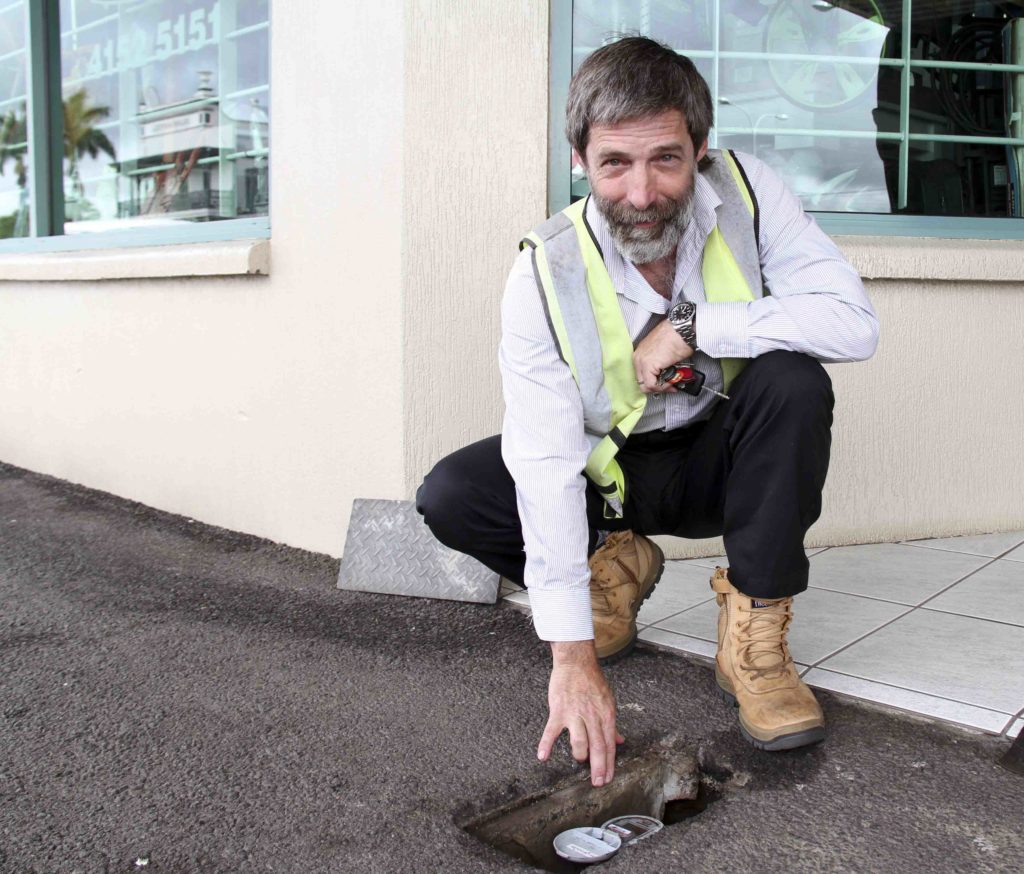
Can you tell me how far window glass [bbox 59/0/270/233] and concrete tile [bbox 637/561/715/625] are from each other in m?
2.01

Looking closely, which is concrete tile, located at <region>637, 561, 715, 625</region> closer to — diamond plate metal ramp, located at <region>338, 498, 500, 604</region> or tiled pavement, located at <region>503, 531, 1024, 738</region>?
tiled pavement, located at <region>503, 531, 1024, 738</region>

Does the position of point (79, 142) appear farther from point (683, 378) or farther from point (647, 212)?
point (683, 378)

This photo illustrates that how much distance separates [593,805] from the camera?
1.97 metres

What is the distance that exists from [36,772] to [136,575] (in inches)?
55.3

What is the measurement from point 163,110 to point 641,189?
3260 mm

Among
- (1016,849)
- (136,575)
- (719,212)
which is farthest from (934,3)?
(136,575)

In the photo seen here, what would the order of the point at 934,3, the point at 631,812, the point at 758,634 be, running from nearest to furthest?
the point at 631,812 → the point at 758,634 → the point at 934,3

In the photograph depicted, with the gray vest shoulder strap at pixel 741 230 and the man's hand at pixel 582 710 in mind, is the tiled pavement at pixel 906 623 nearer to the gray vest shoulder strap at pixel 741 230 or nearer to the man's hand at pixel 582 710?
the man's hand at pixel 582 710

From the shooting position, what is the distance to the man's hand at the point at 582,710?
1750mm

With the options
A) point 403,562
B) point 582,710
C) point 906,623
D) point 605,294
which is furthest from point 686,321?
point 403,562

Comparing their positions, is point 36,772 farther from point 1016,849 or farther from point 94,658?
point 1016,849

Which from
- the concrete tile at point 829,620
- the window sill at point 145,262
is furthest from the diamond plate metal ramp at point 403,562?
the window sill at point 145,262

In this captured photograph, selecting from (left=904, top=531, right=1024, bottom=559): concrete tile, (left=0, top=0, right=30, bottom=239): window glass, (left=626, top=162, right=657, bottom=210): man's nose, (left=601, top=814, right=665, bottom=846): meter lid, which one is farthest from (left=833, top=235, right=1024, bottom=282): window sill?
(left=0, top=0, right=30, bottom=239): window glass

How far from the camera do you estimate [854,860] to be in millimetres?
1693
